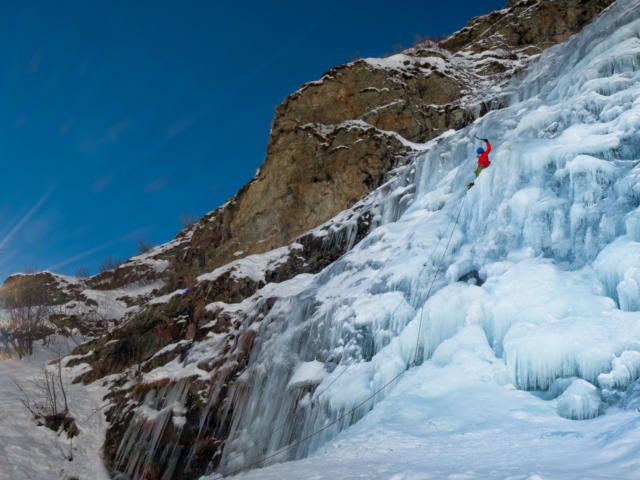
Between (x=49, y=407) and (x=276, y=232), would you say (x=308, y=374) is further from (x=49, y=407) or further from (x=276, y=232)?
(x=276, y=232)

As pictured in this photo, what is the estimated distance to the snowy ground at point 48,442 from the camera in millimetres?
11492

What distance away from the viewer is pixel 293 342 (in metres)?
9.88

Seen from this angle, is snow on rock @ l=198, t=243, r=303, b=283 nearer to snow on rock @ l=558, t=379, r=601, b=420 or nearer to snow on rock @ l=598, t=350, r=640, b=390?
snow on rock @ l=558, t=379, r=601, b=420

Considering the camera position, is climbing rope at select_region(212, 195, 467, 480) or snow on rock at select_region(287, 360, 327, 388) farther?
snow on rock at select_region(287, 360, 327, 388)

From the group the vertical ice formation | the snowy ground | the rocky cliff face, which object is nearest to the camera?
the snowy ground

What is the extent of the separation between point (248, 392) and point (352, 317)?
13.0 feet

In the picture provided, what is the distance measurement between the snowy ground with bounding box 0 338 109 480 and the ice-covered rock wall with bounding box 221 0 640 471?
5.31 m

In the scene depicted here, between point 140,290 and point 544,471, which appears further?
point 140,290

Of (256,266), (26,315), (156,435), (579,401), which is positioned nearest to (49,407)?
(156,435)

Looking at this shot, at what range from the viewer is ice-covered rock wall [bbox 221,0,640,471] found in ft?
15.2

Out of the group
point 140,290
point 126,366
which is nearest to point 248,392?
point 126,366

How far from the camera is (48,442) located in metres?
12.9

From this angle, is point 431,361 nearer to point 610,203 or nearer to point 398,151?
point 610,203

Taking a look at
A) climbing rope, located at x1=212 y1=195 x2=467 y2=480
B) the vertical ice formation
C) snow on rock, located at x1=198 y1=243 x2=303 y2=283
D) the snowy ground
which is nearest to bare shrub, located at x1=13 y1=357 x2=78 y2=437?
A: the snowy ground
